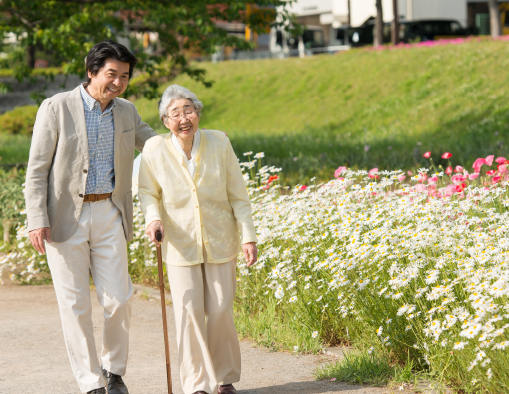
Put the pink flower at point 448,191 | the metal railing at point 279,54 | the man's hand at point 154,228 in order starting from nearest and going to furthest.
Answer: the man's hand at point 154,228 → the pink flower at point 448,191 → the metal railing at point 279,54

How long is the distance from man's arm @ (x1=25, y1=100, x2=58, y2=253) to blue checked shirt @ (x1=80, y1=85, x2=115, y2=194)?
0.68 ft

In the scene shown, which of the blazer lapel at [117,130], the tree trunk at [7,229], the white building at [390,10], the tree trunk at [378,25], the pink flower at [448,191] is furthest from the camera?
the white building at [390,10]

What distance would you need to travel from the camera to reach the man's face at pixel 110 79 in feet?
13.3

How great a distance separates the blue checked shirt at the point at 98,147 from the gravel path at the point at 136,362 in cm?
131

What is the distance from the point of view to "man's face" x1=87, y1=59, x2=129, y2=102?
4062mm

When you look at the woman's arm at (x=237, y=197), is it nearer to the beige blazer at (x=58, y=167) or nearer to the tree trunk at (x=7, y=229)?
the beige blazer at (x=58, y=167)

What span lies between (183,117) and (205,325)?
1181 millimetres

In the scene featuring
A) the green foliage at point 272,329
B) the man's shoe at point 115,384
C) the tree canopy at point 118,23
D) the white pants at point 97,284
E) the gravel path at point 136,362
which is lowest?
the gravel path at point 136,362

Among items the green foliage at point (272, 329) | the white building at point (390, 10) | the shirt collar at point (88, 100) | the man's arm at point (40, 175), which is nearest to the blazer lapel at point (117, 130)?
the shirt collar at point (88, 100)

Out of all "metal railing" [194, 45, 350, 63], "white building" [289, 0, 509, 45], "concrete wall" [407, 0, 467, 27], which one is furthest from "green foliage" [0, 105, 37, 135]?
"concrete wall" [407, 0, 467, 27]

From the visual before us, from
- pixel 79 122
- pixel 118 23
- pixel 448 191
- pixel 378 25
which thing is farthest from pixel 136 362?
pixel 378 25

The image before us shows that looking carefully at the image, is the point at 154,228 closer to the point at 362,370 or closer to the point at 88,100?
the point at 88,100

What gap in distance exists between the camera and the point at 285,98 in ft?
87.8

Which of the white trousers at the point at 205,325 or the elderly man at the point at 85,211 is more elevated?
the elderly man at the point at 85,211
